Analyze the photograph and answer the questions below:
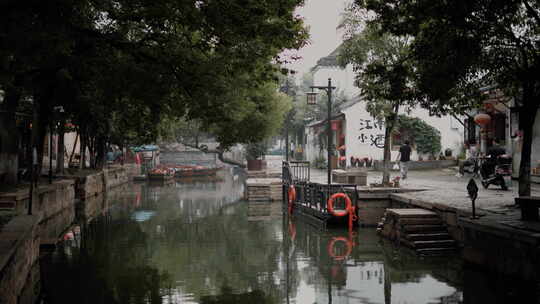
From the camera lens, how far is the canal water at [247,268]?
32.2 ft

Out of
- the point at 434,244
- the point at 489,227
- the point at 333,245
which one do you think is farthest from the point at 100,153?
the point at 489,227

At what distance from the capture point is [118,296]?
32.2 feet

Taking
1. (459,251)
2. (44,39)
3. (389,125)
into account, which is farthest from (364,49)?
(44,39)

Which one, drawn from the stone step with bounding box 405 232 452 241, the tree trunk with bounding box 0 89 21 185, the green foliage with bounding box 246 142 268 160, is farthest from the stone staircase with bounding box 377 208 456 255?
the green foliage with bounding box 246 142 268 160

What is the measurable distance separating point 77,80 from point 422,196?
38.1ft

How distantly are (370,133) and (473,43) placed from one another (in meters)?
26.8

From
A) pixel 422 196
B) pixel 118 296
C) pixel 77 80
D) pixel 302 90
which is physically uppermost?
pixel 302 90

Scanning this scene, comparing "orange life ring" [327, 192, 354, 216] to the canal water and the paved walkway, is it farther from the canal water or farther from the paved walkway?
the paved walkway

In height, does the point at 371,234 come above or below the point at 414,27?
Answer: below

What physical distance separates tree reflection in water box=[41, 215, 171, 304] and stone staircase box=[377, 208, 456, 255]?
19.7ft

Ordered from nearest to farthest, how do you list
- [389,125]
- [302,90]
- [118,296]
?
[118,296] → [389,125] → [302,90]

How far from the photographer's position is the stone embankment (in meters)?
8.11

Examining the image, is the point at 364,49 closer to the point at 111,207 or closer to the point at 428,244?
the point at 428,244

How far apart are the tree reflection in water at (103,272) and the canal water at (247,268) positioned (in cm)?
2
